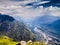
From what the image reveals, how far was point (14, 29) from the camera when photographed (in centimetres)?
769

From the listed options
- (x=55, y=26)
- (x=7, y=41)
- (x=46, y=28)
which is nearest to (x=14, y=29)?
(x=7, y=41)

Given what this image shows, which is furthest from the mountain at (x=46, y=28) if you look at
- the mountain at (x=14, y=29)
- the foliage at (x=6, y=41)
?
the foliage at (x=6, y=41)

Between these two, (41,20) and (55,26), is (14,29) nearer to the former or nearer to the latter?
(41,20)

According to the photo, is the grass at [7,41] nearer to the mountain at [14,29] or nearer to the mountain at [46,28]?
the mountain at [14,29]

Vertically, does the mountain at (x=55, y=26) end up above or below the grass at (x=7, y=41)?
above

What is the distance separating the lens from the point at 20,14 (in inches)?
310

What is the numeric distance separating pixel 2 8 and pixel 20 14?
2.71ft

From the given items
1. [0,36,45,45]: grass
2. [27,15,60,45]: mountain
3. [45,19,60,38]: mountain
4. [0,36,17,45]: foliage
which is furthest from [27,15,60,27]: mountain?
[0,36,17,45]: foliage

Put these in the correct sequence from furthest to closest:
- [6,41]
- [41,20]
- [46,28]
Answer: [41,20], [46,28], [6,41]

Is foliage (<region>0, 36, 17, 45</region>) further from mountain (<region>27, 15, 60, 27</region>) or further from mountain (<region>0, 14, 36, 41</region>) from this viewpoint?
mountain (<region>27, 15, 60, 27</region>)

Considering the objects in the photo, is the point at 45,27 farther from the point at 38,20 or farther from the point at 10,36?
the point at 10,36

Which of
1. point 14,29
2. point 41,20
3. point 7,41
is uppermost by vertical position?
point 41,20

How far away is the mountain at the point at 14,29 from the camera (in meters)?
7.55

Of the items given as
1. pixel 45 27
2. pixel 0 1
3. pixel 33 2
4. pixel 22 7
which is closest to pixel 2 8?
pixel 0 1
